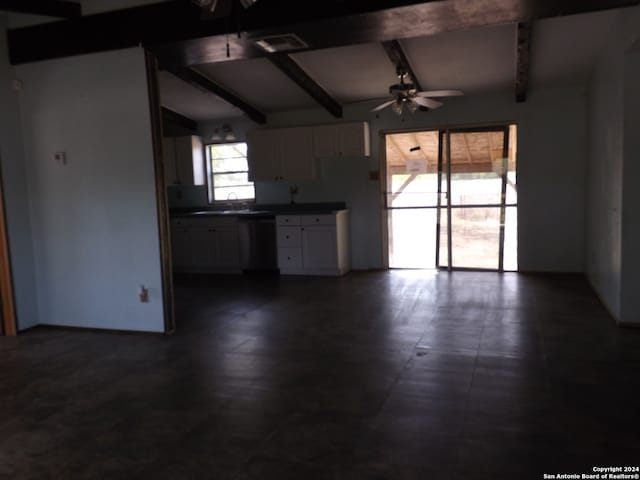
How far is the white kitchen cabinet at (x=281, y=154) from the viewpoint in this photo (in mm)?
7172

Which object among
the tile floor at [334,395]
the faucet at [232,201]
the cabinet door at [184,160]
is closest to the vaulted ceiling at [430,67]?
the cabinet door at [184,160]

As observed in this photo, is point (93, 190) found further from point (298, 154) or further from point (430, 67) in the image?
point (430, 67)

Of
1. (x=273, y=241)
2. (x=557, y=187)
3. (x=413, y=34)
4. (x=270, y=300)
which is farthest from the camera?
(x=273, y=241)

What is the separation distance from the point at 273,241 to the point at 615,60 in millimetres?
4657

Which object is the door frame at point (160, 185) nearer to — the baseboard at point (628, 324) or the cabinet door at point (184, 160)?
the cabinet door at point (184, 160)

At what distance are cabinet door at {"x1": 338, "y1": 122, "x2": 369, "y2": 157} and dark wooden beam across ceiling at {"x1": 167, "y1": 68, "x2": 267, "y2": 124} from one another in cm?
135

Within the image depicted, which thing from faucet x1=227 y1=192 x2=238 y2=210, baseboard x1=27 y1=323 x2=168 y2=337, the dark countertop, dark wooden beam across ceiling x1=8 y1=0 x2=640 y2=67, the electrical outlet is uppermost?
dark wooden beam across ceiling x1=8 y1=0 x2=640 y2=67

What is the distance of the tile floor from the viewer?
88.7 inches

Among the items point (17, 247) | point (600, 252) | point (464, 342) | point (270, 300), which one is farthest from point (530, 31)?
point (17, 247)

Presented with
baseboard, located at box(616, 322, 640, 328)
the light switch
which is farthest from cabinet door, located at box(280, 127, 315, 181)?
baseboard, located at box(616, 322, 640, 328)

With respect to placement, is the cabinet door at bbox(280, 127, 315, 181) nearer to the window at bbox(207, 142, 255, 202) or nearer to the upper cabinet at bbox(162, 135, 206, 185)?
the window at bbox(207, 142, 255, 202)

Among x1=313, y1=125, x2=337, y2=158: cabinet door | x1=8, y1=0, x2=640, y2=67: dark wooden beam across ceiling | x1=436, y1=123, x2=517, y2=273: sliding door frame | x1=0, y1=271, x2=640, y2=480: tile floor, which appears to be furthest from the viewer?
x1=313, y1=125, x2=337, y2=158: cabinet door

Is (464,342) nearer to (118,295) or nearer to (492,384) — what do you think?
(492,384)

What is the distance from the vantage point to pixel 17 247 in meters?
4.60
